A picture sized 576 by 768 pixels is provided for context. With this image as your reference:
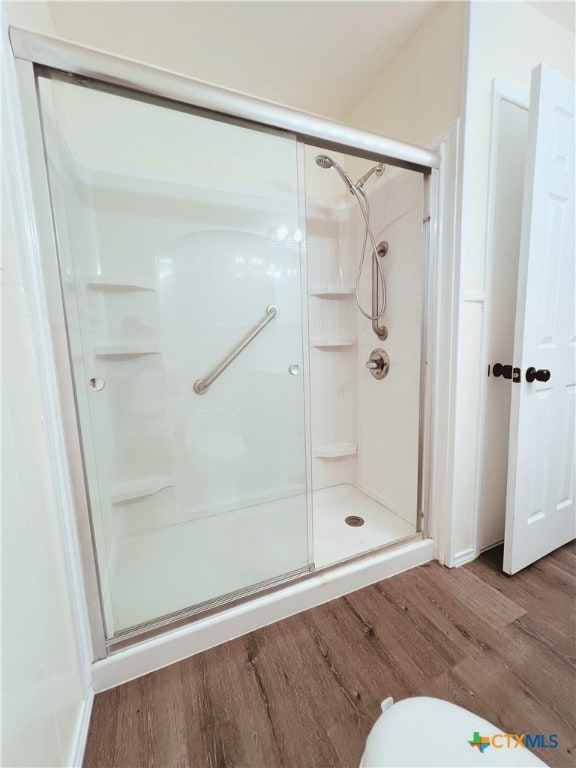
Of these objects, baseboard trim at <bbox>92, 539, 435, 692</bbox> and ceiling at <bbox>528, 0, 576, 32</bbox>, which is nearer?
baseboard trim at <bbox>92, 539, 435, 692</bbox>

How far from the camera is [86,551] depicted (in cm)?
94

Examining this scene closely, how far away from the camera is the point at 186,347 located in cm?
169

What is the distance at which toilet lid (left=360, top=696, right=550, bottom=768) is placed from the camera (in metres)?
0.49

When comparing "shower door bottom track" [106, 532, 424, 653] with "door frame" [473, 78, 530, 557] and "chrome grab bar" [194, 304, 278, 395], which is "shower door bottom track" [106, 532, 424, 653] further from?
"chrome grab bar" [194, 304, 278, 395]

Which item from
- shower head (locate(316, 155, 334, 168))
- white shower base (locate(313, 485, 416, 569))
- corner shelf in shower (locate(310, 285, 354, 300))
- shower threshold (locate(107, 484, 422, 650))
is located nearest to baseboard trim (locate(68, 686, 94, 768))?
shower threshold (locate(107, 484, 422, 650))

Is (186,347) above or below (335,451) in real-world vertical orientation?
above

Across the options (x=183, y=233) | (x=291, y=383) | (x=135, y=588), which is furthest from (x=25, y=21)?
(x=135, y=588)

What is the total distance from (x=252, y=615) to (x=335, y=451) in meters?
1.10

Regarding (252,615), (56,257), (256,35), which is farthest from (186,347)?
(256,35)

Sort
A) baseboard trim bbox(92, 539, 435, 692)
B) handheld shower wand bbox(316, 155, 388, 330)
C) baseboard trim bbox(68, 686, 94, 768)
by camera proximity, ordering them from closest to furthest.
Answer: baseboard trim bbox(68, 686, 94, 768) → baseboard trim bbox(92, 539, 435, 692) → handheld shower wand bbox(316, 155, 388, 330)

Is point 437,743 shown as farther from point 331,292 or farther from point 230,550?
point 331,292

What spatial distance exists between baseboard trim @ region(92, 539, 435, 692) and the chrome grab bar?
1.01 m

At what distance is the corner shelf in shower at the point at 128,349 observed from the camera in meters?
1.41

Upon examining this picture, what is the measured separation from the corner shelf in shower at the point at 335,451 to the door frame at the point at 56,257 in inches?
27.7
